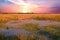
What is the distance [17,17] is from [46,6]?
1.14ft

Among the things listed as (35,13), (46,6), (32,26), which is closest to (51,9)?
(46,6)

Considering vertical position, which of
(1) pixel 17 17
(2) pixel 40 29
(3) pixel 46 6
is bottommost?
(2) pixel 40 29

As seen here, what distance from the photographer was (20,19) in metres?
1.47

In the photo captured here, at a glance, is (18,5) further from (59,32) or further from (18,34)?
(59,32)

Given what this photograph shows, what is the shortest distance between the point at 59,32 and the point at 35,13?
0.33 m

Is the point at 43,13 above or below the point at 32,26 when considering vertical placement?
above

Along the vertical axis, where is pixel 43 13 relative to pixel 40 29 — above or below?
above

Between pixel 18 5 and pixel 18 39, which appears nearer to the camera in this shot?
pixel 18 39

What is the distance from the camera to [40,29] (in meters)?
1.42

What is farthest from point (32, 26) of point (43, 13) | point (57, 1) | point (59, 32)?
point (57, 1)

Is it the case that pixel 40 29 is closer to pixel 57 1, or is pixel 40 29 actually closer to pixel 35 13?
pixel 35 13

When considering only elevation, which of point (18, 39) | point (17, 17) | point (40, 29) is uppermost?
point (17, 17)

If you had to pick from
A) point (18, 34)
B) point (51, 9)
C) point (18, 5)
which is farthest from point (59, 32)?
point (18, 5)

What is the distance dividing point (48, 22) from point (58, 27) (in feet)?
0.40
